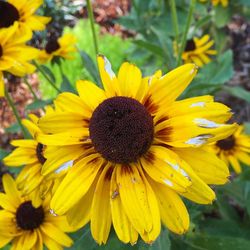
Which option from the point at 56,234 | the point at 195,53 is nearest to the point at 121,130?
the point at 56,234

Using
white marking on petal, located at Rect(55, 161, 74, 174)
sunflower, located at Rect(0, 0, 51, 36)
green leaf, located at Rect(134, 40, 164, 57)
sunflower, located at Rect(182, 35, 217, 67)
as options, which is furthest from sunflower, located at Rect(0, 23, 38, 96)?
sunflower, located at Rect(182, 35, 217, 67)

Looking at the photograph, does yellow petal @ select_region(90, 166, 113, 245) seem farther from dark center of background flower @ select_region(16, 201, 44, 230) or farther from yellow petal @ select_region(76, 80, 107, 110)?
dark center of background flower @ select_region(16, 201, 44, 230)

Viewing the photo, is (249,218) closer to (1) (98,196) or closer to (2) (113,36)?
(1) (98,196)


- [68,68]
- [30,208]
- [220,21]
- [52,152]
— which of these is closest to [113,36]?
[68,68]

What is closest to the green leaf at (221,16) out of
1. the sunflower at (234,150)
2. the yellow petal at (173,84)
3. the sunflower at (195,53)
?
the sunflower at (195,53)

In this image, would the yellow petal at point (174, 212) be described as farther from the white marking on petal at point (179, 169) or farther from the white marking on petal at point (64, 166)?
the white marking on petal at point (64, 166)

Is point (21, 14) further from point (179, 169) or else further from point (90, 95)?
point (179, 169)
